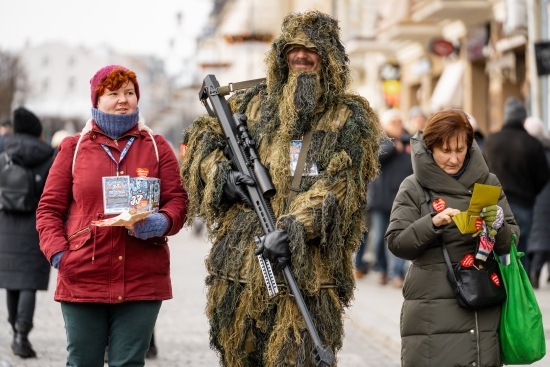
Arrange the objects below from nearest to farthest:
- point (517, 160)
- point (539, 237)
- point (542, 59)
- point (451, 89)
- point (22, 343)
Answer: point (22, 343) < point (517, 160) < point (539, 237) < point (542, 59) < point (451, 89)

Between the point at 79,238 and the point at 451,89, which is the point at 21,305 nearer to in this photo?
the point at 79,238

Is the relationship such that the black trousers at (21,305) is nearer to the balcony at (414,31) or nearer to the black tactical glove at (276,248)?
the black tactical glove at (276,248)

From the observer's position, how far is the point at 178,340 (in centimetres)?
1041

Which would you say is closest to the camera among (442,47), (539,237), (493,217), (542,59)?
(493,217)

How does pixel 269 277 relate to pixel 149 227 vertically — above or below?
below

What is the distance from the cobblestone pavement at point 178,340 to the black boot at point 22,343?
0.06 m

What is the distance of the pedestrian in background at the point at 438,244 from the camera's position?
5574 millimetres

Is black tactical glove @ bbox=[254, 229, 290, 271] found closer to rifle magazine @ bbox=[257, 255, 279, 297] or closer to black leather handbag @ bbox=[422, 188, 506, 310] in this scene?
rifle magazine @ bbox=[257, 255, 279, 297]

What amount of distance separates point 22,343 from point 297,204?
13.9ft

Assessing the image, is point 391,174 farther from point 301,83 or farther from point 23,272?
point 301,83

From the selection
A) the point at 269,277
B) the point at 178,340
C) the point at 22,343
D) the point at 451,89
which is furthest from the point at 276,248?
the point at 451,89

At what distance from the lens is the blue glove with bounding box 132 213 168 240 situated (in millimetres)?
5617

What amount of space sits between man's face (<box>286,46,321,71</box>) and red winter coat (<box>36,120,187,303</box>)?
0.79 m

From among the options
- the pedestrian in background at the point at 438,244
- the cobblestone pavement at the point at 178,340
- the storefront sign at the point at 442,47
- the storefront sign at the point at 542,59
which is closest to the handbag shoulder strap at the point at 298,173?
the pedestrian in background at the point at 438,244
